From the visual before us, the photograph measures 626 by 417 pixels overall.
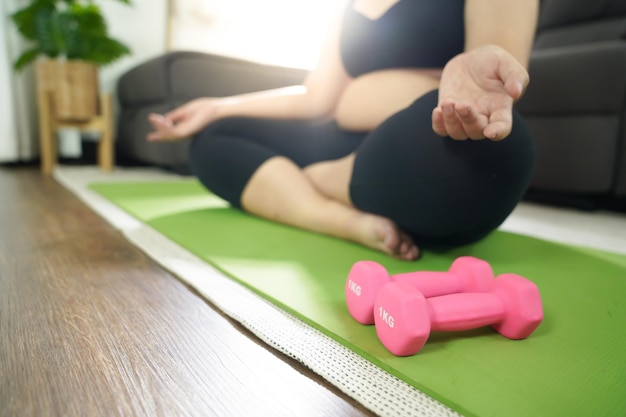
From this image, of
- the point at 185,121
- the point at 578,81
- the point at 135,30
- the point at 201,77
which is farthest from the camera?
the point at 135,30

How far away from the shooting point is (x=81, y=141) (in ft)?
8.74

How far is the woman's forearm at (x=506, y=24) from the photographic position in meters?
0.62

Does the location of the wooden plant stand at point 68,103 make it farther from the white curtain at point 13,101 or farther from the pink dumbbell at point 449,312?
the pink dumbbell at point 449,312

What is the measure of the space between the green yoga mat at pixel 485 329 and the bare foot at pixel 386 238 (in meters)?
0.02

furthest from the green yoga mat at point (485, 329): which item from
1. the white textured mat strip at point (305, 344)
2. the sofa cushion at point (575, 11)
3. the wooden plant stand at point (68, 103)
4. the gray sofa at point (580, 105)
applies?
the wooden plant stand at point (68, 103)

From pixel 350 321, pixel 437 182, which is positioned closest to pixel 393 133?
pixel 437 182

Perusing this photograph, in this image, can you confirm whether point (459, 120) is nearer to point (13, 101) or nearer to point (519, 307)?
point (519, 307)

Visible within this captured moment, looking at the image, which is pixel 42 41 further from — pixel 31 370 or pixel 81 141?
pixel 31 370

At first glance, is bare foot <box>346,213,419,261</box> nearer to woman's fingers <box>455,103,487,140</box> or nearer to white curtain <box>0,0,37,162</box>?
woman's fingers <box>455,103,487,140</box>

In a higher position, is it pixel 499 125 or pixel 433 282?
pixel 499 125

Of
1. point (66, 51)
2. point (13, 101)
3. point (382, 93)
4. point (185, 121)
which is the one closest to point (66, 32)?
point (66, 51)

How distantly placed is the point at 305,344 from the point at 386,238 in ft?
0.98

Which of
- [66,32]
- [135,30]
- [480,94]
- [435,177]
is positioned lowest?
[435,177]

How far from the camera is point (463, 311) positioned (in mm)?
384
